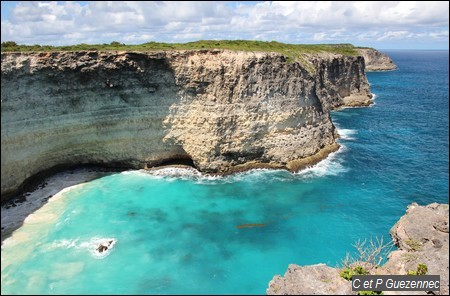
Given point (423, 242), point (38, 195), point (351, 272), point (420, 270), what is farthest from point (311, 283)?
point (38, 195)

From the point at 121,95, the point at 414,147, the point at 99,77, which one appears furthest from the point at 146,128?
the point at 414,147

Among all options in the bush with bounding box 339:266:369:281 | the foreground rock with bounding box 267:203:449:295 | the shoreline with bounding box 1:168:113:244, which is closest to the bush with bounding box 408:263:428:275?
the foreground rock with bounding box 267:203:449:295

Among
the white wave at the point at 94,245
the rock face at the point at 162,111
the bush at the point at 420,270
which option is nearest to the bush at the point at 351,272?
the bush at the point at 420,270

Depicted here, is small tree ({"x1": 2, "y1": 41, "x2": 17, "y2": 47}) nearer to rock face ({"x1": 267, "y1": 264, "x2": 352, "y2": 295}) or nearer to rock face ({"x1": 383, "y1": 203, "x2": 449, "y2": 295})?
rock face ({"x1": 267, "y1": 264, "x2": 352, "y2": 295})

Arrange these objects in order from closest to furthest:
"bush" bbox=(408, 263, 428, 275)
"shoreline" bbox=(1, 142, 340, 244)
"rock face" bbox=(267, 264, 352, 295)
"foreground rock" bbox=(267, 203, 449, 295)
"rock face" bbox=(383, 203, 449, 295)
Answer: "rock face" bbox=(267, 264, 352, 295)
"foreground rock" bbox=(267, 203, 449, 295)
"bush" bbox=(408, 263, 428, 275)
"rock face" bbox=(383, 203, 449, 295)
"shoreline" bbox=(1, 142, 340, 244)

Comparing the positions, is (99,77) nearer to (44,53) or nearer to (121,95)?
(121,95)

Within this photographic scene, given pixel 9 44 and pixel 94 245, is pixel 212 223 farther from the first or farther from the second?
pixel 9 44

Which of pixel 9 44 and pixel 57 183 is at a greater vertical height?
pixel 9 44
